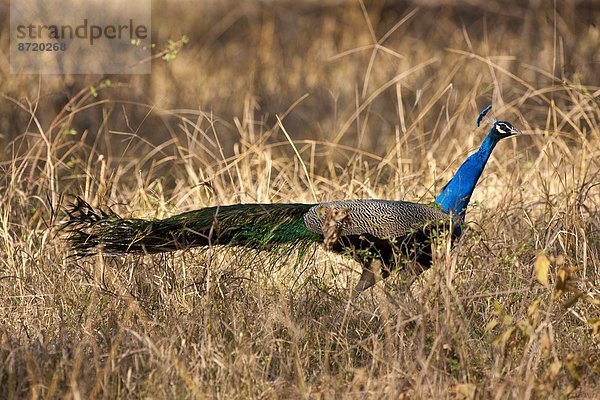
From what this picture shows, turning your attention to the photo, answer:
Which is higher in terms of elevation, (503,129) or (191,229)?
(503,129)

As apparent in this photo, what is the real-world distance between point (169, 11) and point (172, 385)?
7.18m

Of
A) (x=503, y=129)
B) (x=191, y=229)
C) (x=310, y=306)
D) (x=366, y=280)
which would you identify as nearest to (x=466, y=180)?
(x=503, y=129)

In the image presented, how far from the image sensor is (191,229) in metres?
3.41

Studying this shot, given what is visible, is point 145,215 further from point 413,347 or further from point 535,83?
point 535,83

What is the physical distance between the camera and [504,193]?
4473 mm

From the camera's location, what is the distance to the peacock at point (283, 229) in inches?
136

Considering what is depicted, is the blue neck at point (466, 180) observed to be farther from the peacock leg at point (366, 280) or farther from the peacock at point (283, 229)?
the peacock leg at point (366, 280)

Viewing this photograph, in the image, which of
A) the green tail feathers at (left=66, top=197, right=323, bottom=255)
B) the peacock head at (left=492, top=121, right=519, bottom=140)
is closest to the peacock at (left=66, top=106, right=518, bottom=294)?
the green tail feathers at (left=66, top=197, right=323, bottom=255)

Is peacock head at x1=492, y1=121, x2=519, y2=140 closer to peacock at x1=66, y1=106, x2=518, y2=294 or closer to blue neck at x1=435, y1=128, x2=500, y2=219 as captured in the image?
blue neck at x1=435, y1=128, x2=500, y2=219

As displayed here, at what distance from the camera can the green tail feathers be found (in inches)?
136

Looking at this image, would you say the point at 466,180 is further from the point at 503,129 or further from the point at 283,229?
the point at 283,229

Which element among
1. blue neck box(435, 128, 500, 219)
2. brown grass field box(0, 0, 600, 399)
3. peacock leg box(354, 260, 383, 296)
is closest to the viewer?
brown grass field box(0, 0, 600, 399)

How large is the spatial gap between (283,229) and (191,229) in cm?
35

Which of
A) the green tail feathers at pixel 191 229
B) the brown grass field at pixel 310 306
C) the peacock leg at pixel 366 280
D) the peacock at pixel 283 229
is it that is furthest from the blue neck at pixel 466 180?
the green tail feathers at pixel 191 229
